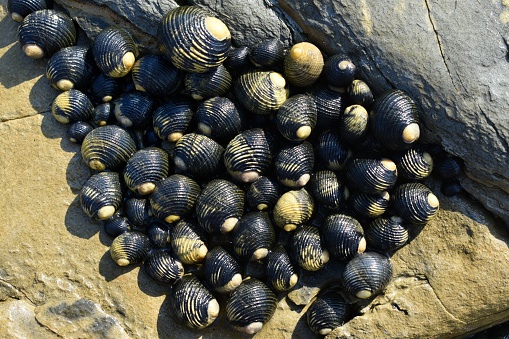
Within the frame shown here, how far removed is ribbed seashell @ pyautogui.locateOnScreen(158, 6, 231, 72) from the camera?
16.0ft

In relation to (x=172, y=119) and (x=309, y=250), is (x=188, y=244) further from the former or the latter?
(x=172, y=119)

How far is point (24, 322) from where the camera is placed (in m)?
4.92

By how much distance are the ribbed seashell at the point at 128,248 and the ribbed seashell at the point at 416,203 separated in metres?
2.85

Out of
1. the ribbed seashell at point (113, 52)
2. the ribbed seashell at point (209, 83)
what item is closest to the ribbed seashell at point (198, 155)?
the ribbed seashell at point (209, 83)

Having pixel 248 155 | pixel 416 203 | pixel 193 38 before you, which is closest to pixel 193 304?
pixel 248 155

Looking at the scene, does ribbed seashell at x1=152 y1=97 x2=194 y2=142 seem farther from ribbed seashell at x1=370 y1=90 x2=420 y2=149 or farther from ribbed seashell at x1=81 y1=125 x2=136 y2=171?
ribbed seashell at x1=370 y1=90 x2=420 y2=149

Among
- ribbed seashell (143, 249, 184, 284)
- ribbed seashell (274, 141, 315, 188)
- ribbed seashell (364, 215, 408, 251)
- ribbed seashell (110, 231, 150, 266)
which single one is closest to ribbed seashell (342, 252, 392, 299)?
ribbed seashell (364, 215, 408, 251)

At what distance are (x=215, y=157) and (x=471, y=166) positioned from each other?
9.17 feet

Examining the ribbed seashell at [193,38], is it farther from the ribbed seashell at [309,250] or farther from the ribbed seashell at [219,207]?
the ribbed seashell at [309,250]

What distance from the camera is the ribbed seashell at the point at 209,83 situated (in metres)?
5.18

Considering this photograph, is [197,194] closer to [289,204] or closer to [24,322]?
[289,204]

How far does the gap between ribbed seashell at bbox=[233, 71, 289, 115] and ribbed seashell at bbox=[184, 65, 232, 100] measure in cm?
19

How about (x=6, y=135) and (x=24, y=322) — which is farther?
(x=6, y=135)

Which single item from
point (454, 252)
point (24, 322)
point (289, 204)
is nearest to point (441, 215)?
point (454, 252)
